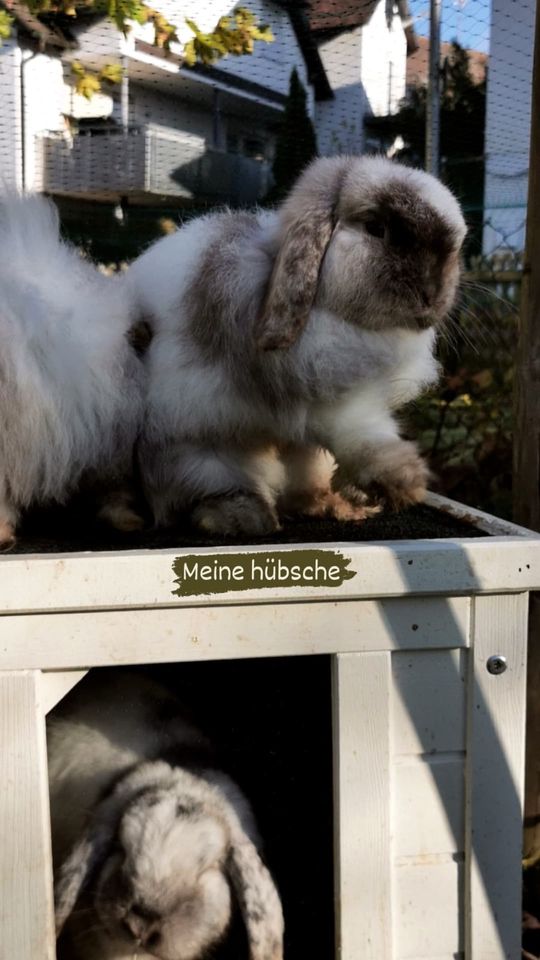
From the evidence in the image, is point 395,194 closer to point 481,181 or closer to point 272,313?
point 272,313

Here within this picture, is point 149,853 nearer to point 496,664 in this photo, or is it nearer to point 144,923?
point 144,923

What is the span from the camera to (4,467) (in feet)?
4.80

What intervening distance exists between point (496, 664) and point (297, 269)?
0.63 metres

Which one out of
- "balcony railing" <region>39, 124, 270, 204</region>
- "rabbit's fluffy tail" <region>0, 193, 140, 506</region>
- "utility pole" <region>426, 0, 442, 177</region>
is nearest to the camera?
"rabbit's fluffy tail" <region>0, 193, 140, 506</region>

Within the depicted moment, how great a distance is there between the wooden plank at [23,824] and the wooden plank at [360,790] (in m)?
→ 0.40

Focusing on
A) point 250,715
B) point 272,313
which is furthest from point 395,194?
point 250,715

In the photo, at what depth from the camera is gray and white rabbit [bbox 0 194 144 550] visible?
145 cm

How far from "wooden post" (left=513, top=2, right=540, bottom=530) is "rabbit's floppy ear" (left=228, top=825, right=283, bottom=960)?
95 cm

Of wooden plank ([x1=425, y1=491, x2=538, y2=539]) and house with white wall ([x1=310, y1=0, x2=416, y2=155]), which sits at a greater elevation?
house with white wall ([x1=310, y1=0, x2=416, y2=155])

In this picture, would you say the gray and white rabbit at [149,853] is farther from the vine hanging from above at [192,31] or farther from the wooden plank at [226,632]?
the vine hanging from above at [192,31]

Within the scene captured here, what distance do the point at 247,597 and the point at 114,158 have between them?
3.45 m

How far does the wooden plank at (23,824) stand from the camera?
1240 mm

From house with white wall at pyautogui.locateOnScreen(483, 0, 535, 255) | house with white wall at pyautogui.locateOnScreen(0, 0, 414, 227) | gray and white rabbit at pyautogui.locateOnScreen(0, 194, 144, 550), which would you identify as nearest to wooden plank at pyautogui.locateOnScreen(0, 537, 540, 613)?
gray and white rabbit at pyautogui.locateOnScreen(0, 194, 144, 550)

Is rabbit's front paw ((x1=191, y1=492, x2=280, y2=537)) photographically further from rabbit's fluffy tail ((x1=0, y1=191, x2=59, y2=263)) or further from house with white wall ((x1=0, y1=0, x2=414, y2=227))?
house with white wall ((x1=0, y1=0, x2=414, y2=227))
